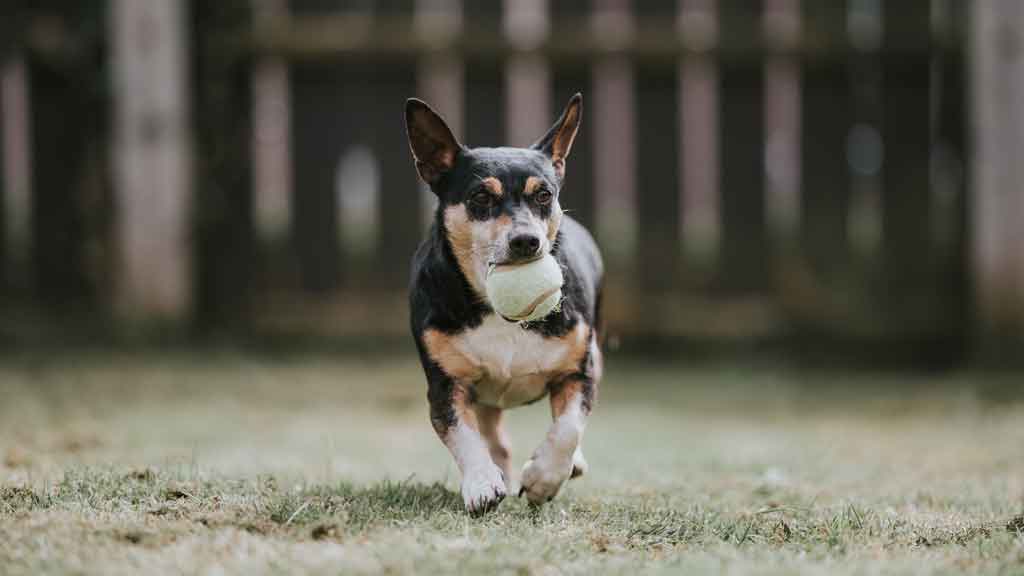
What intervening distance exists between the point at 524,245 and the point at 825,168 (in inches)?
186

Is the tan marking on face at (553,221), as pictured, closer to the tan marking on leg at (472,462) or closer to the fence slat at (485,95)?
the tan marking on leg at (472,462)

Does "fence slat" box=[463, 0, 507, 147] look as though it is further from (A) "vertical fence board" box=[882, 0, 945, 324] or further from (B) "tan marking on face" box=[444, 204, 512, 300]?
(B) "tan marking on face" box=[444, 204, 512, 300]

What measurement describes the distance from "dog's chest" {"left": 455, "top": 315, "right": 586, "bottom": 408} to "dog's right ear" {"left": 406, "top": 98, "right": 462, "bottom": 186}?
0.50 metres

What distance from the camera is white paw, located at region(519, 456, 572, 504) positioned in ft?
9.84

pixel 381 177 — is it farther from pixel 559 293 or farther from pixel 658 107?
pixel 559 293

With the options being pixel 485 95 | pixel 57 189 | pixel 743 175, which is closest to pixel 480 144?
pixel 485 95

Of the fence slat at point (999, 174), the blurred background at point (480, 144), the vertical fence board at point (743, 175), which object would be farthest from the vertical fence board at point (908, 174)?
the vertical fence board at point (743, 175)

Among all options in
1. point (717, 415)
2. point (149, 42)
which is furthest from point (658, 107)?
point (149, 42)

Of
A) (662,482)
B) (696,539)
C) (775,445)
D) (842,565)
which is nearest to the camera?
(842,565)

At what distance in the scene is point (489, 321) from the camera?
10.3 feet

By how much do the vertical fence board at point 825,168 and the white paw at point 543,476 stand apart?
456 cm

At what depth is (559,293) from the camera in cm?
302

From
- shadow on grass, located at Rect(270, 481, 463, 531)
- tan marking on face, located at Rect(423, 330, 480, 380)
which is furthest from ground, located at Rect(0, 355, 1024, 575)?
tan marking on face, located at Rect(423, 330, 480, 380)

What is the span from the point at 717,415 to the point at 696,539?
9.88 ft
